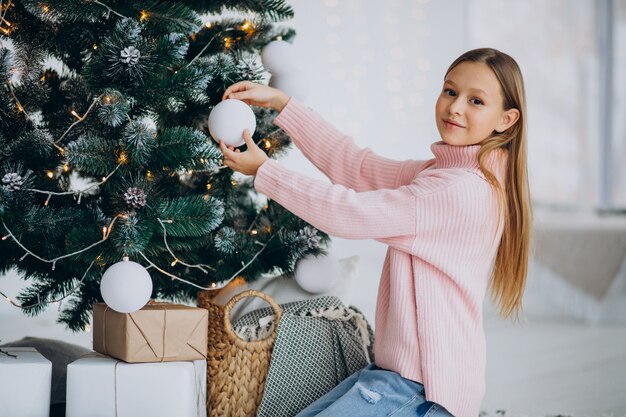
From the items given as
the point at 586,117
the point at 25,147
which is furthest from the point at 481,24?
the point at 25,147

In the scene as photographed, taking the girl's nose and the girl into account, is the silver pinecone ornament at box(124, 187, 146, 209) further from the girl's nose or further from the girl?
the girl's nose

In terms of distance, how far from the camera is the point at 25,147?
145 cm

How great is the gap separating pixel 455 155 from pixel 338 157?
0.90ft

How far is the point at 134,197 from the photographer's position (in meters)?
1.38

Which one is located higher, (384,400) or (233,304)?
(233,304)

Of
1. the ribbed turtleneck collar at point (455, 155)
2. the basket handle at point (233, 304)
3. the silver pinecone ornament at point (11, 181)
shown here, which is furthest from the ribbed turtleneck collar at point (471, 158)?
the silver pinecone ornament at point (11, 181)

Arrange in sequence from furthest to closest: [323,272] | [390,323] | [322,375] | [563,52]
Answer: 1. [563,52]
2. [323,272]
3. [322,375]
4. [390,323]

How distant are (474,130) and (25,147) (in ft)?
2.83

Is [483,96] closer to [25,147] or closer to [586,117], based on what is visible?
[25,147]

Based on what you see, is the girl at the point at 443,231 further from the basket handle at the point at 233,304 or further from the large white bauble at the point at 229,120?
the basket handle at the point at 233,304

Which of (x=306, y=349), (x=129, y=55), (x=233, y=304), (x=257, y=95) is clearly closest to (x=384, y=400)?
(x=306, y=349)

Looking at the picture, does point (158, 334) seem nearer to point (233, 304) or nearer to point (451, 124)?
point (233, 304)

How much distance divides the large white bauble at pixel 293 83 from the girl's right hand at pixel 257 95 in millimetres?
35

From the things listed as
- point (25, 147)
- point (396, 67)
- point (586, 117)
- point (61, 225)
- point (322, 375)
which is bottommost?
point (322, 375)
